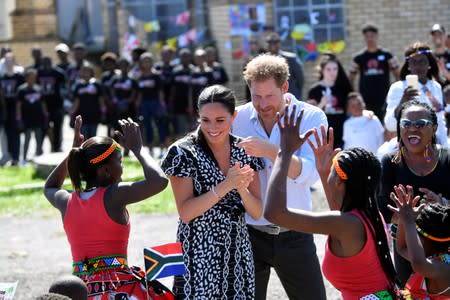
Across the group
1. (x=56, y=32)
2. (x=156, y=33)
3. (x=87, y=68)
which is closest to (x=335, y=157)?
(x=87, y=68)

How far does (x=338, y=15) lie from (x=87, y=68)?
4.80 m

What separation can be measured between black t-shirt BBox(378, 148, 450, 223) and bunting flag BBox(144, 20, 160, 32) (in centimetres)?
1584

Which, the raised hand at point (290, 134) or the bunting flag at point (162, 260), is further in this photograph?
the bunting flag at point (162, 260)

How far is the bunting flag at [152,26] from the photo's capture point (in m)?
21.5

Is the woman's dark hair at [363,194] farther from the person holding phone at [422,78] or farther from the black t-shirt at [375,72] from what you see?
the black t-shirt at [375,72]

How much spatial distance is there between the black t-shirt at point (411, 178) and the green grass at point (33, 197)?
20.9ft

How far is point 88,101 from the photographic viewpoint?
55.1ft

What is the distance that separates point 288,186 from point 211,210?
0.58 meters

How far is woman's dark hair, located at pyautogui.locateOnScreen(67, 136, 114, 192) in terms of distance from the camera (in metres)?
5.36

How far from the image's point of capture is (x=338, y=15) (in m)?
18.7

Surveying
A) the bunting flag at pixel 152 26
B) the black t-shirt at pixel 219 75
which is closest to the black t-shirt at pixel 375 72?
the black t-shirt at pixel 219 75

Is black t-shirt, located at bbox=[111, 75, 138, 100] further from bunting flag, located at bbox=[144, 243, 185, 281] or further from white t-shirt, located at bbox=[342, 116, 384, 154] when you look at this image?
bunting flag, located at bbox=[144, 243, 185, 281]

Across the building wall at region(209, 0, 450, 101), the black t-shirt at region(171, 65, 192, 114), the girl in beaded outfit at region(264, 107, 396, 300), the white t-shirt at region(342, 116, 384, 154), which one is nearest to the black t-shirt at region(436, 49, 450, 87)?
the white t-shirt at region(342, 116, 384, 154)

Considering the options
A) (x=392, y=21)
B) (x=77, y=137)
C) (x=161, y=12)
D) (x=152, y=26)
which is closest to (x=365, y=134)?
(x=77, y=137)
